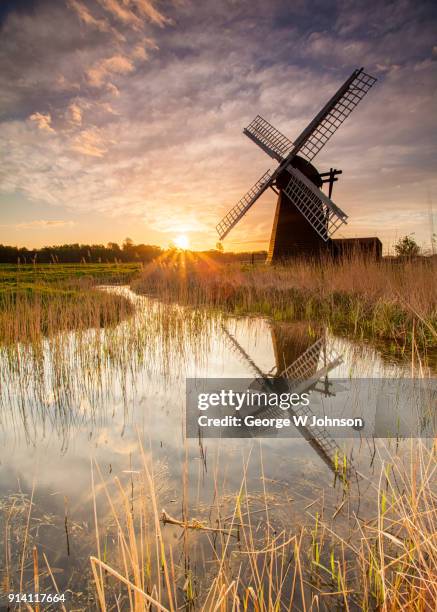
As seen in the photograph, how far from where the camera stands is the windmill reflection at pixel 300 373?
316 cm

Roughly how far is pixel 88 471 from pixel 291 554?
166cm

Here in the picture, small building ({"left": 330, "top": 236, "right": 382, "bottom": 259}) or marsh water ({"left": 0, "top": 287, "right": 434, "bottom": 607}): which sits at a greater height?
small building ({"left": 330, "top": 236, "right": 382, "bottom": 259})

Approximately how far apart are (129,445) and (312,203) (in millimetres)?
15982

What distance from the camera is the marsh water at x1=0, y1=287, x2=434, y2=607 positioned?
7.53 feet

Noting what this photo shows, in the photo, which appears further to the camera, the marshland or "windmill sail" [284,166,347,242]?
"windmill sail" [284,166,347,242]

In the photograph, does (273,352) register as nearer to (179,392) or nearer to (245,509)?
(179,392)

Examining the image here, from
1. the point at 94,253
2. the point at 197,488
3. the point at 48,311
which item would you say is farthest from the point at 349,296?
the point at 94,253

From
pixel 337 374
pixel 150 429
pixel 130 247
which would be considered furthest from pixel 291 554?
pixel 130 247

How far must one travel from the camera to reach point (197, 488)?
2.62m

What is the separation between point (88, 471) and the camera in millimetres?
2840

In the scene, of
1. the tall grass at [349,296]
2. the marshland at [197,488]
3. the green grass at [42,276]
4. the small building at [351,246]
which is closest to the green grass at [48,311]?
the green grass at [42,276]

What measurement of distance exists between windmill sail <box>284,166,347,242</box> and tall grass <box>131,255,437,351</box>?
379 cm

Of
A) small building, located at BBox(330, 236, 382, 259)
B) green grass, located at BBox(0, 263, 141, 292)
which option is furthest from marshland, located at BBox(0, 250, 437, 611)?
small building, located at BBox(330, 236, 382, 259)

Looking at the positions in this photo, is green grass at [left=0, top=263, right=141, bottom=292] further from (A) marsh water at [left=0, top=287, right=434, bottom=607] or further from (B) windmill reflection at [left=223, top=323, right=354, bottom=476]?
(B) windmill reflection at [left=223, top=323, right=354, bottom=476]
